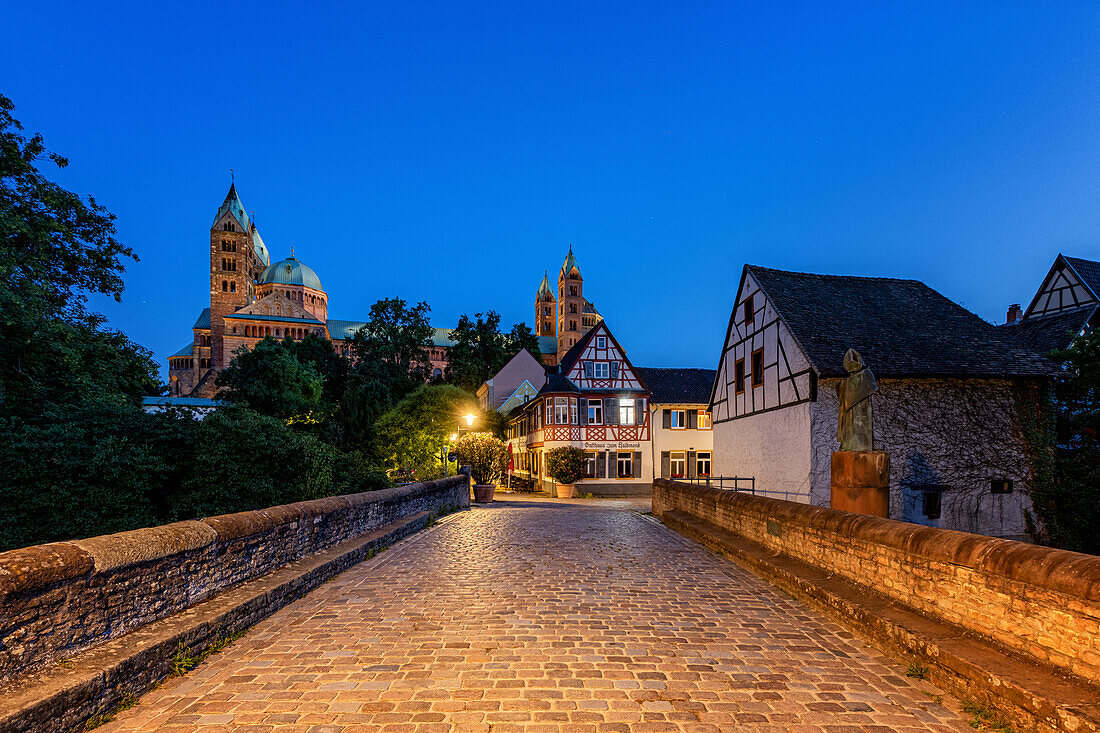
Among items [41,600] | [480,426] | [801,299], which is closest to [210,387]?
[480,426]

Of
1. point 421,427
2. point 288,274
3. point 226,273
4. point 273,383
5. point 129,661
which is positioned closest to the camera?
point 129,661

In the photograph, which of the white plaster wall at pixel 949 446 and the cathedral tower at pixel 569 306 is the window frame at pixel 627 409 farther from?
the cathedral tower at pixel 569 306

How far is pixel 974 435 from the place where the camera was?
16.4m

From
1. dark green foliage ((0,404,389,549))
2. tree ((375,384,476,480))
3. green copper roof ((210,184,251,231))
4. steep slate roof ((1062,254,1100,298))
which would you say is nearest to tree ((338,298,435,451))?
tree ((375,384,476,480))

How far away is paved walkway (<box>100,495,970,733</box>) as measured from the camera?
3791 mm

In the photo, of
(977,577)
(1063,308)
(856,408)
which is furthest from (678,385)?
(977,577)

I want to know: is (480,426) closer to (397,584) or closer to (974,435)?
(974,435)

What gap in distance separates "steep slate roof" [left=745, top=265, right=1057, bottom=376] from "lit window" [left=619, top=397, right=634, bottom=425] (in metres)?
13.3

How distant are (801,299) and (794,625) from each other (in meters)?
15.2

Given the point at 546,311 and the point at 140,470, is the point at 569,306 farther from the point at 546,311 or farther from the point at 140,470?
the point at 140,470

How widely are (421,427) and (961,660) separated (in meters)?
28.6

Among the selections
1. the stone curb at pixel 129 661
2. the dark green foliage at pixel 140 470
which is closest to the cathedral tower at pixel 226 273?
the dark green foliage at pixel 140 470

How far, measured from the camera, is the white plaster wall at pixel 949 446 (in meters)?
16.1

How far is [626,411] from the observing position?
32531mm
